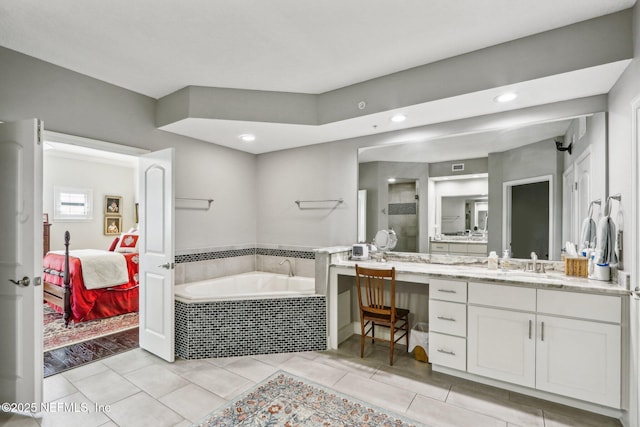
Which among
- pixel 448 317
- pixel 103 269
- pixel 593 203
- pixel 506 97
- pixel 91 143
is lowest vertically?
pixel 448 317

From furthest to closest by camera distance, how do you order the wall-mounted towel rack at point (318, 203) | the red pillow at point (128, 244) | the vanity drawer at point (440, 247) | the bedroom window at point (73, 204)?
the bedroom window at point (73, 204) < the red pillow at point (128, 244) < the wall-mounted towel rack at point (318, 203) < the vanity drawer at point (440, 247)

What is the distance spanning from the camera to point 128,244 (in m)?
4.92

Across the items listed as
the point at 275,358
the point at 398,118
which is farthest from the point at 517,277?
the point at 275,358

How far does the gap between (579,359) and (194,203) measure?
148 inches

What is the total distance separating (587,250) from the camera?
2.43 meters

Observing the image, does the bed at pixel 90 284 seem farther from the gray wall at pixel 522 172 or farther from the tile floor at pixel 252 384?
the gray wall at pixel 522 172

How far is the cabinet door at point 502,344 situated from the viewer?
2.32m

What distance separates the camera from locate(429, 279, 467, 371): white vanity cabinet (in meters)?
2.58

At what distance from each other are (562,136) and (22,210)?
409 centimetres

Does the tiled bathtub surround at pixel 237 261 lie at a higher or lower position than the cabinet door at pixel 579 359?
higher

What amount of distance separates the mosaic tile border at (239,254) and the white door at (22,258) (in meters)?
1.44

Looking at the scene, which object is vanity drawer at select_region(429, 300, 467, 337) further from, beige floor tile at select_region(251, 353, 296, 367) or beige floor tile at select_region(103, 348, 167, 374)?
beige floor tile at select_region(103, 348, 167, 374)

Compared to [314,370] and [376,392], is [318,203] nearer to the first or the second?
[314,370]

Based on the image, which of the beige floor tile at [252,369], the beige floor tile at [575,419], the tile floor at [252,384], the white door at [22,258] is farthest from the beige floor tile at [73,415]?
the beige floor tile at [575,419]
